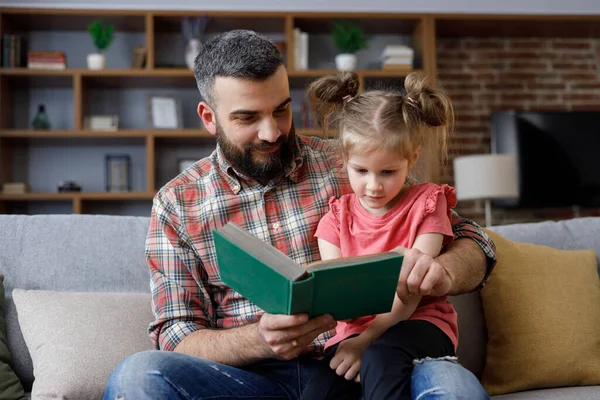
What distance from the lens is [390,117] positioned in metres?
1.46

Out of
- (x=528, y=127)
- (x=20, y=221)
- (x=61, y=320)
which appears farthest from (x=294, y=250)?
(x=528, y=127)

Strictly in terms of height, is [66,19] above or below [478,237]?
above

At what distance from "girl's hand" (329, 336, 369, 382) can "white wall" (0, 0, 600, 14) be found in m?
3.92

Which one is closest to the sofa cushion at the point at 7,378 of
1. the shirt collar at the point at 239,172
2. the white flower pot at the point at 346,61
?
the shirt collar at the point at 239,172

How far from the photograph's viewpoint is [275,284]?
111cm

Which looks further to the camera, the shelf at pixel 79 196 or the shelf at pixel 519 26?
the shelf at pixel 519 26

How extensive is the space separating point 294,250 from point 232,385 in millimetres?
350

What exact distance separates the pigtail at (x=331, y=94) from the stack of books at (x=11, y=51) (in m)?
3.56

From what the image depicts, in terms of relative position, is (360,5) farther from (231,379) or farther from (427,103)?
(231,379)

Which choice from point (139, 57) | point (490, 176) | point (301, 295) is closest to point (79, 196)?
point (139, 57)

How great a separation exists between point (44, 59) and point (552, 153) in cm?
358

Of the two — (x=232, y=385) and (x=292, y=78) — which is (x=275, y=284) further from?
(x=292, y=78)

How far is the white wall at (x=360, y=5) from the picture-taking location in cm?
483

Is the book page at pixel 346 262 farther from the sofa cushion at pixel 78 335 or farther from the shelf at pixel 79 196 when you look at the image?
the shelf at pixel 79 196
